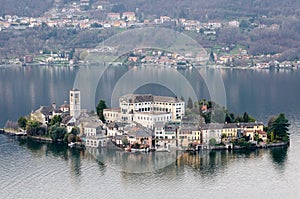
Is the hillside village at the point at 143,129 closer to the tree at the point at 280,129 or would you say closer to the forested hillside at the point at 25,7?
the tree at the point at 280,129

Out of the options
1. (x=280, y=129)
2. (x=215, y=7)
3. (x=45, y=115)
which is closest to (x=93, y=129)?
(x=45, y=115)

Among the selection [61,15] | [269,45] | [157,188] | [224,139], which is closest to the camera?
[157,188]

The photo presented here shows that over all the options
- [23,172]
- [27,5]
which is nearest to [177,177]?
[23,172]

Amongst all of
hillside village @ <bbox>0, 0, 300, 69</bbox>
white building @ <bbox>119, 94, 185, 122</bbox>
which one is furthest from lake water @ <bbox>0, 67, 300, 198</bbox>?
hillside village @ <bbox>0, 0, 300, 69</bbox>

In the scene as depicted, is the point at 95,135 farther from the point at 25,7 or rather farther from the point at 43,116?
the point at 25,7

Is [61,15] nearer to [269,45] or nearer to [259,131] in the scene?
[269,45]

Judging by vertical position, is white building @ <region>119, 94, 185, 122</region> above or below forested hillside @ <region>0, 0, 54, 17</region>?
below

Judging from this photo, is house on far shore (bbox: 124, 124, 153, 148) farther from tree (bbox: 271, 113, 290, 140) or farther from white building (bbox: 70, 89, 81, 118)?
tree (bbox: 271, 113, 290, 140)
